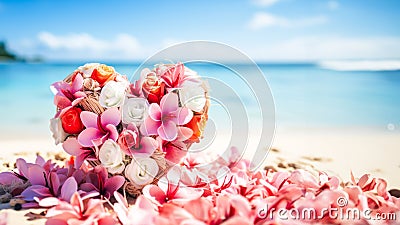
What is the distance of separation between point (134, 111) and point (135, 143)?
143mm

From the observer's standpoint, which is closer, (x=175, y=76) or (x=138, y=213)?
(x=138, y=213)

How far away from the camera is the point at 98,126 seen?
193 cm

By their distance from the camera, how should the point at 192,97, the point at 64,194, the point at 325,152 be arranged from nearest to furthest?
the point at 64,194
the point at 192,97
the point at 325,152

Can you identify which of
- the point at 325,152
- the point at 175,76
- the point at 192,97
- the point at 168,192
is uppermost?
the point at 175,76

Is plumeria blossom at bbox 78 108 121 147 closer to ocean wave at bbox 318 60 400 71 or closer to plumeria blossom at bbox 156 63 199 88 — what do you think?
plumeria blossom at bbox 156 63 199 88

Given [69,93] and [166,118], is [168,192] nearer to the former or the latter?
[166,118]

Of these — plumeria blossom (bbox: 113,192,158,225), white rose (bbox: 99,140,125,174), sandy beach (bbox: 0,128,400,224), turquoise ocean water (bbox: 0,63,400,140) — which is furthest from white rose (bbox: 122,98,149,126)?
turquoise ocean water (bbox: 0,63,400,140)

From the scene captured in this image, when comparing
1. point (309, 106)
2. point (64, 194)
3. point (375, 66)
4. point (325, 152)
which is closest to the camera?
point (64, 194)

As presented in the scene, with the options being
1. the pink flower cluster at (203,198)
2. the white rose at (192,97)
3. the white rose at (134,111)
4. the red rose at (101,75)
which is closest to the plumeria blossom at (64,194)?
the pink flower cluster at (203,198)

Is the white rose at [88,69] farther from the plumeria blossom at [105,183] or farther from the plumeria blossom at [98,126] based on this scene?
the plumeria blossom at [105,183]

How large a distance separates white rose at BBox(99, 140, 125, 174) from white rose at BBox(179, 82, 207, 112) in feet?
1.18

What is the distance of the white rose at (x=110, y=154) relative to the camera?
1.89 metres

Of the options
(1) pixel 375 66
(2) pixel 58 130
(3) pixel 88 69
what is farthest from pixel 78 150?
(1) pixel 375 66

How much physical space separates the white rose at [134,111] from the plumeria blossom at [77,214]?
0.41 metres
